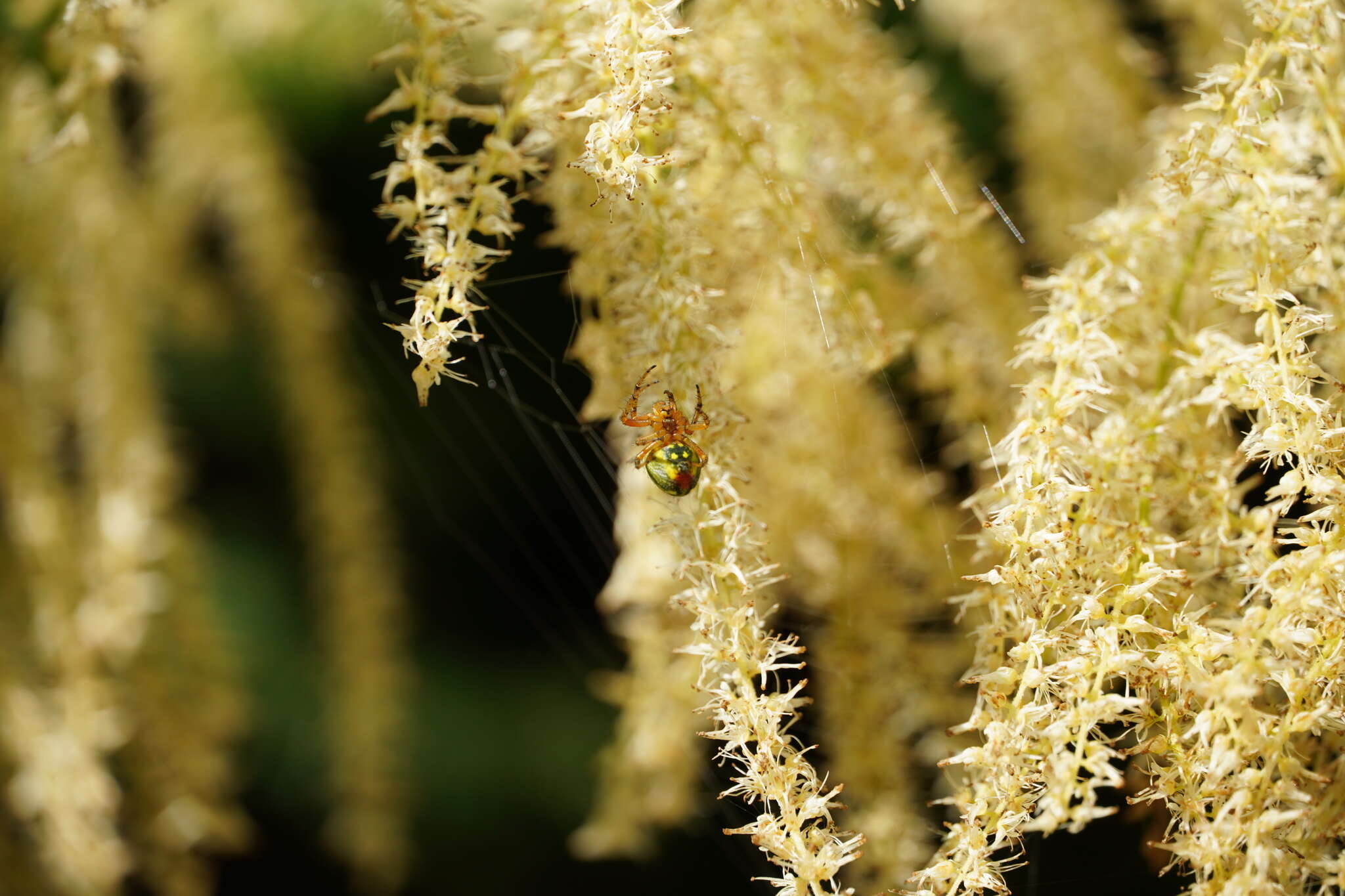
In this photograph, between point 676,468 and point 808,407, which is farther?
point 808,407

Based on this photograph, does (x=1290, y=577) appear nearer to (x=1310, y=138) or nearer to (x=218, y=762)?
(x=1310, y=138)

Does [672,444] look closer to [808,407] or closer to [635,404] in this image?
[635,404]

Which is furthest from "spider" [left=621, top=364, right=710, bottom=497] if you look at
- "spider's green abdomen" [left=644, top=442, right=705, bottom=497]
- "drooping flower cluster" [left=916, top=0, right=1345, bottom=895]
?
"drooping flower cluster" [left=916, top=0, right=1345, bottom=895]

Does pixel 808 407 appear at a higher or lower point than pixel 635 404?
lower

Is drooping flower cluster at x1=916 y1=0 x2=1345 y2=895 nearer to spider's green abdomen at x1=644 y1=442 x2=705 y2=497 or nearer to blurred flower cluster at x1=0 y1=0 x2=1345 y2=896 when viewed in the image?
blurred flower cluster at x1=0 y1=0 x2=1345 y2=896

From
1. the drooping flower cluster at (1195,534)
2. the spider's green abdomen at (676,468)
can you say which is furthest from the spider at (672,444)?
the drooping flower cluster at (1195,534)

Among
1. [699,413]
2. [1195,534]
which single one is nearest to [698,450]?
[699,413]

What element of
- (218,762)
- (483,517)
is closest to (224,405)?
(483,517)
